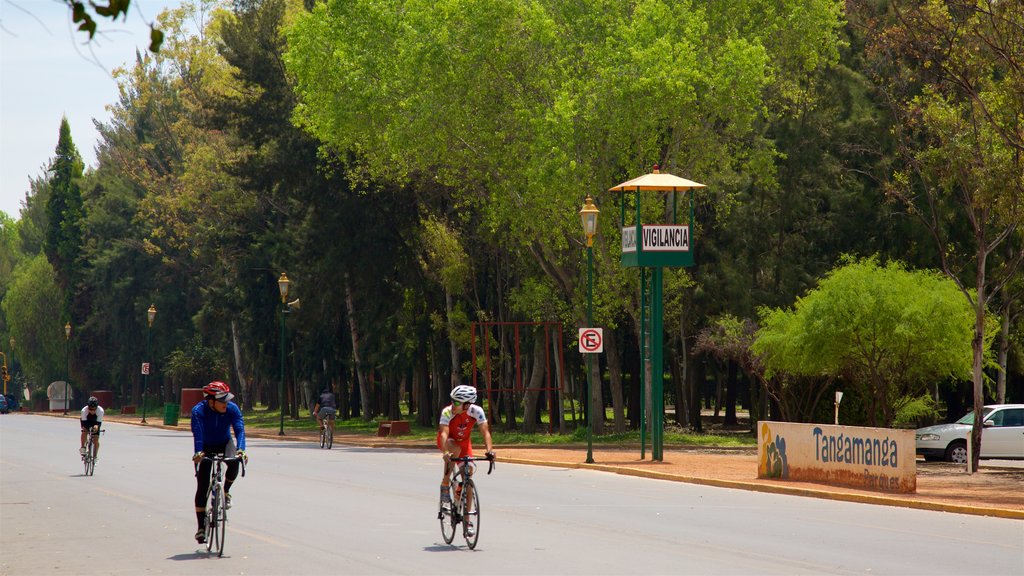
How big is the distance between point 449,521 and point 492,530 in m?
1.44

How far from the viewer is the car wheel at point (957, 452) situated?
32500 millimetres

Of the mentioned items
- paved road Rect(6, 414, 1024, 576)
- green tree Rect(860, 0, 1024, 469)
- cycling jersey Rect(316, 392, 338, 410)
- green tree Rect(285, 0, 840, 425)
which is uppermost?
green tree Rect(285, 0, 840, 425)

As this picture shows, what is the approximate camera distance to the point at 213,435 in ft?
46.4

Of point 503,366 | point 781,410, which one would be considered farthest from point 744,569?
point 503,366

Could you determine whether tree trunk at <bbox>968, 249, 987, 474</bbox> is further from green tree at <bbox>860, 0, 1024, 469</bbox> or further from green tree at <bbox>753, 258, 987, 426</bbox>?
green tree at <bbox>753, 258, 987, 426</bbox>

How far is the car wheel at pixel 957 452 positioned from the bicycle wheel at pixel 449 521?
2133 cm

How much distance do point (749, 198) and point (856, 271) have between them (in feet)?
40.1

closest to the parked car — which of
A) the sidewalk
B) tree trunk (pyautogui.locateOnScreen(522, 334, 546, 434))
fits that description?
the sidewalk

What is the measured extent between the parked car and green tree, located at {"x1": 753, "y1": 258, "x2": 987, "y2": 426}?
58.7 inches

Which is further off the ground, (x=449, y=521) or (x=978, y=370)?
(x=978, y=370)

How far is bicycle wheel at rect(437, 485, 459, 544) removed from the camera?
47.0 feet

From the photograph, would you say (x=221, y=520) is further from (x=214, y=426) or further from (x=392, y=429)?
(x=392, y=429)

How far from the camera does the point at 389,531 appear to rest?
1595cm

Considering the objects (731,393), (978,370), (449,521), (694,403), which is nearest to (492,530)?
(449,521)
